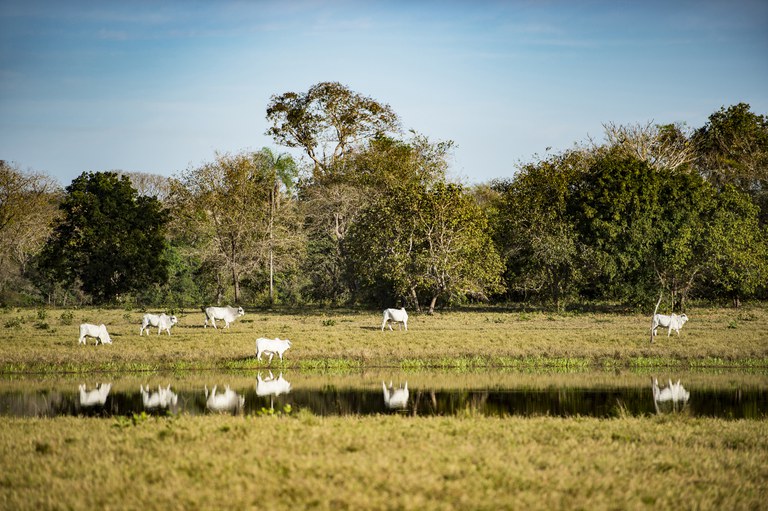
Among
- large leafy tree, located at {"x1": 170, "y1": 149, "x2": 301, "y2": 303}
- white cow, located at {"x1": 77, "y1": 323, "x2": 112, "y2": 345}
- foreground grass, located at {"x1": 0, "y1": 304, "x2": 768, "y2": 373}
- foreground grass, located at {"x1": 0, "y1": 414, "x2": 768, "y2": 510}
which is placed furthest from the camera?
large leafy tree, located at {"x1": 170, "y1": 149, "x2": 301, "y2": 303}

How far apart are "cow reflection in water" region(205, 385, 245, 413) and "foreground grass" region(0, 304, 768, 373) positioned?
19.1ft

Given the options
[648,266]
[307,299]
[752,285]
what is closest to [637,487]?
[648,266]

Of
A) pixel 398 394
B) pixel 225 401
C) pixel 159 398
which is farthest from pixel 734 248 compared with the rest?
pixel 159 398

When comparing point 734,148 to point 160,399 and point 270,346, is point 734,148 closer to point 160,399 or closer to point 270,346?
point 270,346

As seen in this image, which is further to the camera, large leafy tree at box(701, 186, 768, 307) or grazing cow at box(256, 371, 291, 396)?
large leafy tree at box(701, 186, 768, 307)

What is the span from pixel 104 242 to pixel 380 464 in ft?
154

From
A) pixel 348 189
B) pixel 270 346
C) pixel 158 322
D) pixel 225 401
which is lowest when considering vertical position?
pixel 225 401

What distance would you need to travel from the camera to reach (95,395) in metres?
21.8

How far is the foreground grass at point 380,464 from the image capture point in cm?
1060

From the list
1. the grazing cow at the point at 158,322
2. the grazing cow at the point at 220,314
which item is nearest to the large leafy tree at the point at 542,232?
the grazing cow at the point at 220,314

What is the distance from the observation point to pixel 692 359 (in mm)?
27922

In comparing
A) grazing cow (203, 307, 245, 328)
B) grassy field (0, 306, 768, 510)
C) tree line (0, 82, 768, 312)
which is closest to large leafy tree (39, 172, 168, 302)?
tree line (0, 82, 768, 312)

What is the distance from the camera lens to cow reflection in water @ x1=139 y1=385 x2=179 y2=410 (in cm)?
1991

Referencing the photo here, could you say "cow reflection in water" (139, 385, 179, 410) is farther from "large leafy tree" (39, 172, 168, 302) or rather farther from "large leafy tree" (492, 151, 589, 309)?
"large leafy tree" (39, 172, 168, 302)
